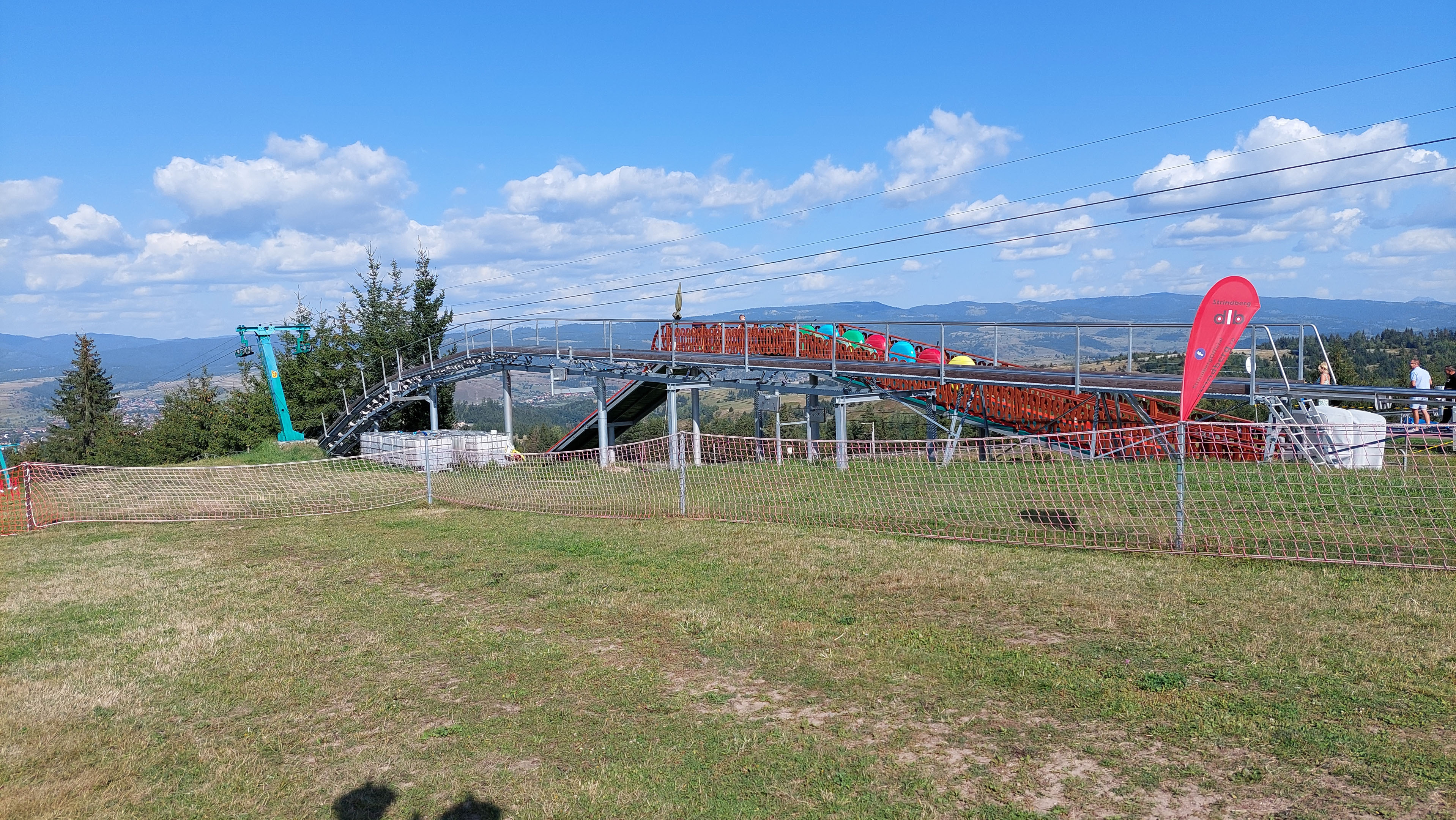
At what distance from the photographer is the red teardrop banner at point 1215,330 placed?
34.4 feet

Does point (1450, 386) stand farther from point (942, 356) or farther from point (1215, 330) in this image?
point (1215, 330)

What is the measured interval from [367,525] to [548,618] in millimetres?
7558

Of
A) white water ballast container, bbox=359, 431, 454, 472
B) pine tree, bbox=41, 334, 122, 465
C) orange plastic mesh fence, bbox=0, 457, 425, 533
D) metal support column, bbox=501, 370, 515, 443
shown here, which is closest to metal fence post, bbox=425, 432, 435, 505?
orange plastic mesh fence, bbox=0, 457, 425, 533

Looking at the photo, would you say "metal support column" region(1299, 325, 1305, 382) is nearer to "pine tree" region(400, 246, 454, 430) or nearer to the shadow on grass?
the shadow on grass

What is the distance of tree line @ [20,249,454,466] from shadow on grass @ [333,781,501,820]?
30.7 metres

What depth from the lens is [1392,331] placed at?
84.0 m

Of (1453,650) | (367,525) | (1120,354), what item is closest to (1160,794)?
(1453,650)

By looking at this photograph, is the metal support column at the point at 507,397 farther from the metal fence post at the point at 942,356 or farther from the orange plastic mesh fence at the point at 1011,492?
the metal fence post at the point at 942,356

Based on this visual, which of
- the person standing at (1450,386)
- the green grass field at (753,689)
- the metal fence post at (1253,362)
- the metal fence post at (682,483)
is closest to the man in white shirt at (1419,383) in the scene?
the person standing at (1450,386)

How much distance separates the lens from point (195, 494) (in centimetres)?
1928

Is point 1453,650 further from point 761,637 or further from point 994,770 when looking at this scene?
point 761,637

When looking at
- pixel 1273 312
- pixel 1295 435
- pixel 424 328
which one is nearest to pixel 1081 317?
pixel 1273 312

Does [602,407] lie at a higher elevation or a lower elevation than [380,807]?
higher

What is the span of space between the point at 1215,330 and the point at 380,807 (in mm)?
10015
